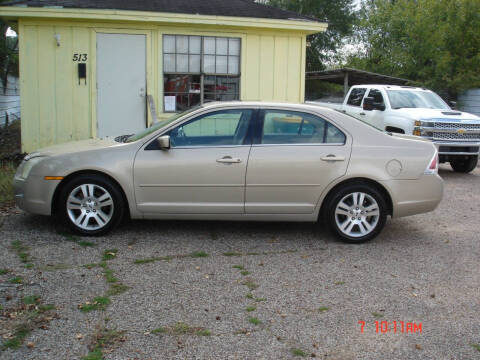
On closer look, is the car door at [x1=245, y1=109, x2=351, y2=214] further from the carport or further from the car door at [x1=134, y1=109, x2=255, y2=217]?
the carport

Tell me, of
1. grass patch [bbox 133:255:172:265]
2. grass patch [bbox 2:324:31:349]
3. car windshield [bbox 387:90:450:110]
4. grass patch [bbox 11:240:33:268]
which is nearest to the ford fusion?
grass patch [bbox 11:240:33:268]

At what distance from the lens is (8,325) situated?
4.11 meters

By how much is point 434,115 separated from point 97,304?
9.53 m

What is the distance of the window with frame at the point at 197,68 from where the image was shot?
12.0 metres

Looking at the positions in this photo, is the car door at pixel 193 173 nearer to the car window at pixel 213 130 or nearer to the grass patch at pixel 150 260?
the car window at pixel 213 130

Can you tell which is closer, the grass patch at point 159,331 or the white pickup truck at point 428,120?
the grass patch at point 159,331

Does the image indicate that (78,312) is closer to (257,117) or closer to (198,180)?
(198,180)

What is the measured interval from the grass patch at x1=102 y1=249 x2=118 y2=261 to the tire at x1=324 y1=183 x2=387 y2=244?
2419 millimetres

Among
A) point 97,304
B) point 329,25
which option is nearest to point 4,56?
point 97,304

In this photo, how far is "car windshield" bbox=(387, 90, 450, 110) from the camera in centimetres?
1295

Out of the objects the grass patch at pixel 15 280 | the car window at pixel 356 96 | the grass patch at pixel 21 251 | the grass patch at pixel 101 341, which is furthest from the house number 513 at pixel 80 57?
the grass patch at pixel 101 341

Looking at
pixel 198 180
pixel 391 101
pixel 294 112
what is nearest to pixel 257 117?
pixel 294 112

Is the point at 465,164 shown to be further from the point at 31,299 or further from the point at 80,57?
the point at 31,299
